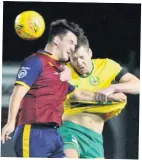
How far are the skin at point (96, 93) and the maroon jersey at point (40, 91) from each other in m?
0.13

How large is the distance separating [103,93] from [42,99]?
438mm

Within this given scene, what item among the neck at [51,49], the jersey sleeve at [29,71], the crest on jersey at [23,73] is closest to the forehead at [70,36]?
the neck at [51,49]

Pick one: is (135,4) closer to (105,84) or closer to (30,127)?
(105,84)

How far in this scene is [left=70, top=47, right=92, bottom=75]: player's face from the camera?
489cm

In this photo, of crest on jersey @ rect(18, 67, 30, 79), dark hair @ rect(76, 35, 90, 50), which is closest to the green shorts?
crest on jersey @ rect(18, 67, 30, 79)

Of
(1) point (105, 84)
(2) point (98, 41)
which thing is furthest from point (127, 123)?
(2) point (98, 41)

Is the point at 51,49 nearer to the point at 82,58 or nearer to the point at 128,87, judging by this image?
the point at 82,58

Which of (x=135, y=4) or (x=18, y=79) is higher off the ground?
(x=135, y=4)

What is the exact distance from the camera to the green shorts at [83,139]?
486 centimetres

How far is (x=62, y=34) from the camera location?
4.87 meters

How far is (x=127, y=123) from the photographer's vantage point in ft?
16.0

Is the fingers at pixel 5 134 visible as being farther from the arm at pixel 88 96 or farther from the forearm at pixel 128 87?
the forearm at pixel 128 87

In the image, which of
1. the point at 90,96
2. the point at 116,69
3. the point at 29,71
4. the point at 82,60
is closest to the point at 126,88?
the point at 116,69

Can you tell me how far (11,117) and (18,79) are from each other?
27cm
